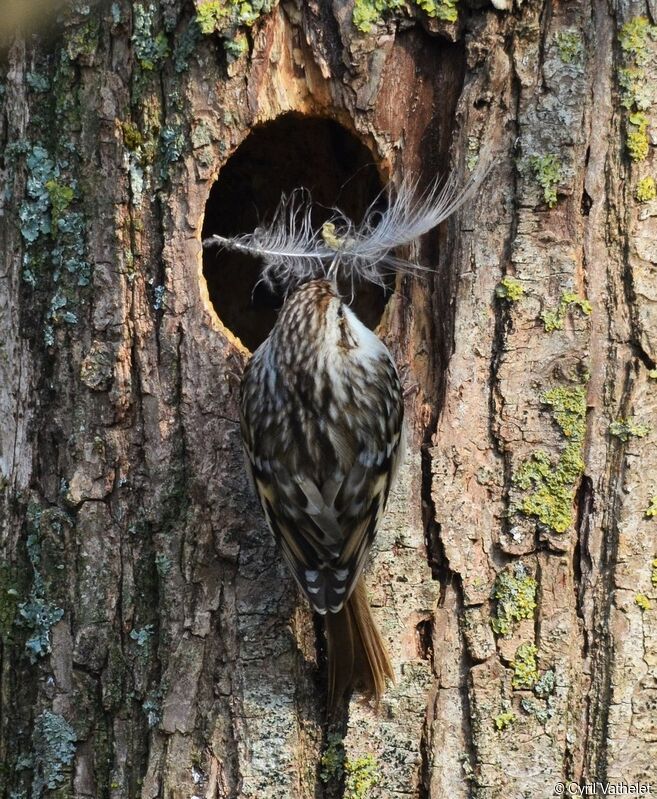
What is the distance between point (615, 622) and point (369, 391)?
0.90 m

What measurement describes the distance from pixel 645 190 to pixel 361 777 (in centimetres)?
171

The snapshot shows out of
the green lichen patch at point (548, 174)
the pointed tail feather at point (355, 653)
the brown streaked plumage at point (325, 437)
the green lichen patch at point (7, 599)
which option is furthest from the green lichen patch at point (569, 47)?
the green lichen patch at point (7, 599)

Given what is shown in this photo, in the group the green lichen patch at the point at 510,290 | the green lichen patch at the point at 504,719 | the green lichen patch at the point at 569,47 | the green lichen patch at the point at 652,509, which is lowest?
the green lichen patch at the point at 504,719

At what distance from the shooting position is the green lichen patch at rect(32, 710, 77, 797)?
2.92m

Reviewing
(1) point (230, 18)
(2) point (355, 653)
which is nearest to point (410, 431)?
(2) point (355, 653)

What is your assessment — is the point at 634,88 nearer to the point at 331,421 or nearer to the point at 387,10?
the point at 387,10

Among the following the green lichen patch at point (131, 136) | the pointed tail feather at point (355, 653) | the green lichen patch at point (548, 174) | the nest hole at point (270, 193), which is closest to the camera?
the pointed tail feather at point (355, 653)

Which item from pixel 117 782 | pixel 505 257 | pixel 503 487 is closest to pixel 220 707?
pixel 117 782

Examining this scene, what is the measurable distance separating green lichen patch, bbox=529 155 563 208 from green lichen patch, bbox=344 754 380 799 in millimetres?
1527

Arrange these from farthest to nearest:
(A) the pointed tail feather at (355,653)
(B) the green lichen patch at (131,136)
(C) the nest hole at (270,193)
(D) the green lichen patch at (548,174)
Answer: (C) the nest hole at (270,193) → (B) the green lichen patch at (131,136) → (D) the green lichen patch at (548,174) → (A) the pointed tail feather at (355,653)

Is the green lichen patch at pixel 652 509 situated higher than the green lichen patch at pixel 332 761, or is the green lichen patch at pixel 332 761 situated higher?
the green lichen patch at pixel 652 509

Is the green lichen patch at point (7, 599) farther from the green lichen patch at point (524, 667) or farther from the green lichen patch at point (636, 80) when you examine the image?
the green lichen patch at point (636, 80)

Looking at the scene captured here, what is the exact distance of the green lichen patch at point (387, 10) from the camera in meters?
2.91

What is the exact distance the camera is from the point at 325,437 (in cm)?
309
